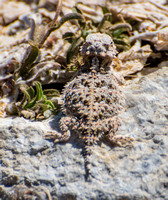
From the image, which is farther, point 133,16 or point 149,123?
point 133,16

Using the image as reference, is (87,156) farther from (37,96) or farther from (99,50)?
(99,50)

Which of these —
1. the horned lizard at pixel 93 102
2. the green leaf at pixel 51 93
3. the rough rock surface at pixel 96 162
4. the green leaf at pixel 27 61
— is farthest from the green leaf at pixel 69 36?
the rough rock surface at pixel 96 162

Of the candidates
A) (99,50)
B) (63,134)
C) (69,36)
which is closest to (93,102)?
(63,134)

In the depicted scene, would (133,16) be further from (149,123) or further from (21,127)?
(21,127)

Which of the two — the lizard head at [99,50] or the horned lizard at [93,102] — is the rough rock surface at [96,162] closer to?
the horned lizard at [93,102]

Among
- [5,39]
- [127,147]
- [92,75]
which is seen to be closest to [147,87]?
[92,75]
